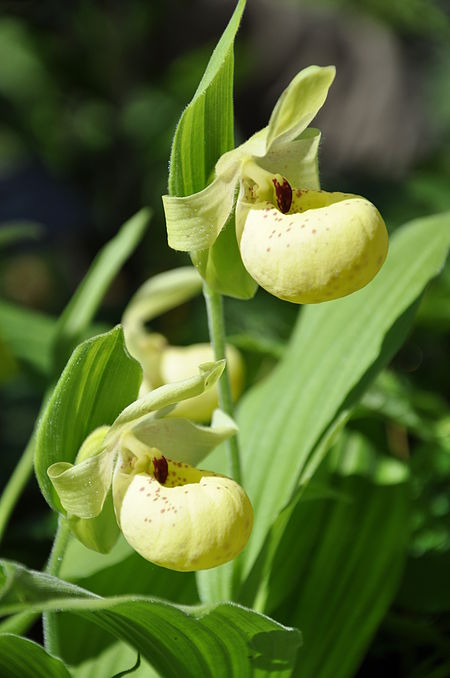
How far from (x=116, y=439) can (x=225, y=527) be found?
4.4 inches

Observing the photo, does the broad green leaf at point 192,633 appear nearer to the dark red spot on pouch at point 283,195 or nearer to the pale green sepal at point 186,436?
the pale green sepal at point 186,436

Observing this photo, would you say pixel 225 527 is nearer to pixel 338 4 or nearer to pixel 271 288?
pixel 271 288

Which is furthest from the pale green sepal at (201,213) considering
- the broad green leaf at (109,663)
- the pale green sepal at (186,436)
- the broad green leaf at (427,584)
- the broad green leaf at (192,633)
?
the broad green leaf at (427,584)

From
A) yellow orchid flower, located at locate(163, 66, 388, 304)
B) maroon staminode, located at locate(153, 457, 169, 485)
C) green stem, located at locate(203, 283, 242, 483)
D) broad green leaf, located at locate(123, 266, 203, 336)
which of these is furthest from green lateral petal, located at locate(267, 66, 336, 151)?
broad green leaf, located at locate(123, 266, 203, 336)

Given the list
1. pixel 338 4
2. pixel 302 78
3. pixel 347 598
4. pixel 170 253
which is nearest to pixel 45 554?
pixel 347 598

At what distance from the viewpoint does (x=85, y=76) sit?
7.20 ft

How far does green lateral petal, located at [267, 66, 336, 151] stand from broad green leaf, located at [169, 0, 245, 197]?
45 millimetres

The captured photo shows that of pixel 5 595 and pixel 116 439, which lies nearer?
pixel 5 595

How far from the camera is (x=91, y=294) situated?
35.4 inches

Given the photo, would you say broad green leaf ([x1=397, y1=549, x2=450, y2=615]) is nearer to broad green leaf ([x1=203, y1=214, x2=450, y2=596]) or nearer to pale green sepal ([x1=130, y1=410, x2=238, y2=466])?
broad green leaf ([x1=203, y1=214, x2=450, y2=596])

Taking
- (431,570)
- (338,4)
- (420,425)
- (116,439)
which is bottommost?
(431,570)

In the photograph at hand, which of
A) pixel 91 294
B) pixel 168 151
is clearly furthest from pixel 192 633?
pixel 168 151

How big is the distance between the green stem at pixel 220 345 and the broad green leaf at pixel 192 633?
14cm

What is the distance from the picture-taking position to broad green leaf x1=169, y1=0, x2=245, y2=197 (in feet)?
1.76
